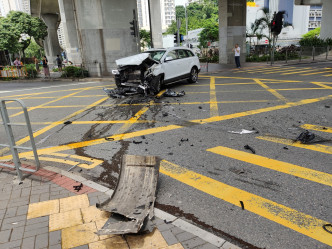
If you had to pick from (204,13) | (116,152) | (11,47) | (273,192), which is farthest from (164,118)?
(204,13)

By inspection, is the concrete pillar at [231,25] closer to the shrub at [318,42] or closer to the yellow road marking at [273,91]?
the shrub at [318,42]

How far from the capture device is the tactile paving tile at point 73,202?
3.33 metres

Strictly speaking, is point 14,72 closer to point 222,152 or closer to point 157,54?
point 157,54

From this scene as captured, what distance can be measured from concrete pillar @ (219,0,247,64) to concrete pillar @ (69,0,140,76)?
882 centimetres

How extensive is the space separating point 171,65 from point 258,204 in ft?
29.7

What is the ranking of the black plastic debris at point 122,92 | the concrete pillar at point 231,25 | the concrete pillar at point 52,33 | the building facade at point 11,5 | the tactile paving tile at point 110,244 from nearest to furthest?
the tactile paving tile at point 110,244, the black plastic debris at point 122,92, the concrete pillar at point 231,25, the concrete pillar at point 52,33, the building facade at point 11,5

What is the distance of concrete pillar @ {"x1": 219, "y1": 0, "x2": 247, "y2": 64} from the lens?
23.6 meters

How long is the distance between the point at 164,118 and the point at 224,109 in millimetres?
1988

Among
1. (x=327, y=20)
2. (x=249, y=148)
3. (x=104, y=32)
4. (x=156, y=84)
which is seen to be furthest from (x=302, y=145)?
(x=327, y=20)

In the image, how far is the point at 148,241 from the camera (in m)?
2.70

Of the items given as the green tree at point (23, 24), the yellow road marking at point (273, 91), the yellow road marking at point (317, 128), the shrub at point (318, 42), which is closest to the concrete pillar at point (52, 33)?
the green tree at point (23, 24)

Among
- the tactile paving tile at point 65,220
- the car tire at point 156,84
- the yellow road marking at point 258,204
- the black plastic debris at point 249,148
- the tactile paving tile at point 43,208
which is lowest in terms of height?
the yellow road marking at point 258,204

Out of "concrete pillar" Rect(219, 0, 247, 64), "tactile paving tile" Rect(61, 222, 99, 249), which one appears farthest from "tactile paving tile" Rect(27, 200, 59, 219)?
"concrete pillar" Rect(219, 0, 247, 64)

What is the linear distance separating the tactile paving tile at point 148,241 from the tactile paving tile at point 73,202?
0.93 m
